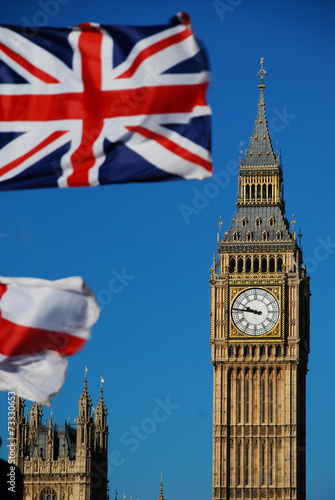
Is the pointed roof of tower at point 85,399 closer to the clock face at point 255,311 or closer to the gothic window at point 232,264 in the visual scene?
the clock face at point 255,311

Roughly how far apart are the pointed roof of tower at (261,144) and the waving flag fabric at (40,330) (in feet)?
319

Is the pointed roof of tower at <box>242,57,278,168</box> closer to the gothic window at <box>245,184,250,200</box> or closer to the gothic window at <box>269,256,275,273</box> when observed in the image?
the gothic window at <box>245,184,250,200</box>

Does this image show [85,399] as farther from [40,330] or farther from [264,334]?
[40,330]

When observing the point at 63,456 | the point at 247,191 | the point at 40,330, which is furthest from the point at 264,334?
the point at 40,330

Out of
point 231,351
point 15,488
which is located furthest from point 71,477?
point 15,488

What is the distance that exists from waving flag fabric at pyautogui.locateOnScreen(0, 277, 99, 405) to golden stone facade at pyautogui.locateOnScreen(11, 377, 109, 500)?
258 ft

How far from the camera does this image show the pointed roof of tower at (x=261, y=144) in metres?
120

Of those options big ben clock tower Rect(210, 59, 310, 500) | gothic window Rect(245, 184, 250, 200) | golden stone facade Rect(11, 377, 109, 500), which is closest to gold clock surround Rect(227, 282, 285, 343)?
big ben clock tower Rect(210, 59, 310, 500)

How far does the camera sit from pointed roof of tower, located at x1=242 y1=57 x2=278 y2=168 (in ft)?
394

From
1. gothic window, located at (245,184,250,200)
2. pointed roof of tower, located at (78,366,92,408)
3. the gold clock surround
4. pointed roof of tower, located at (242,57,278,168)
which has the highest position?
pointed roof of tower, located at (242,57,278,168)

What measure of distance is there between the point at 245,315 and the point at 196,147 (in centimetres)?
9159

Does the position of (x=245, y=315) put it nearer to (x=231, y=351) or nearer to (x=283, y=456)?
(x=231, y=351)

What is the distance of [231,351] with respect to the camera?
371 ft

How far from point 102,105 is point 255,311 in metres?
91.4
